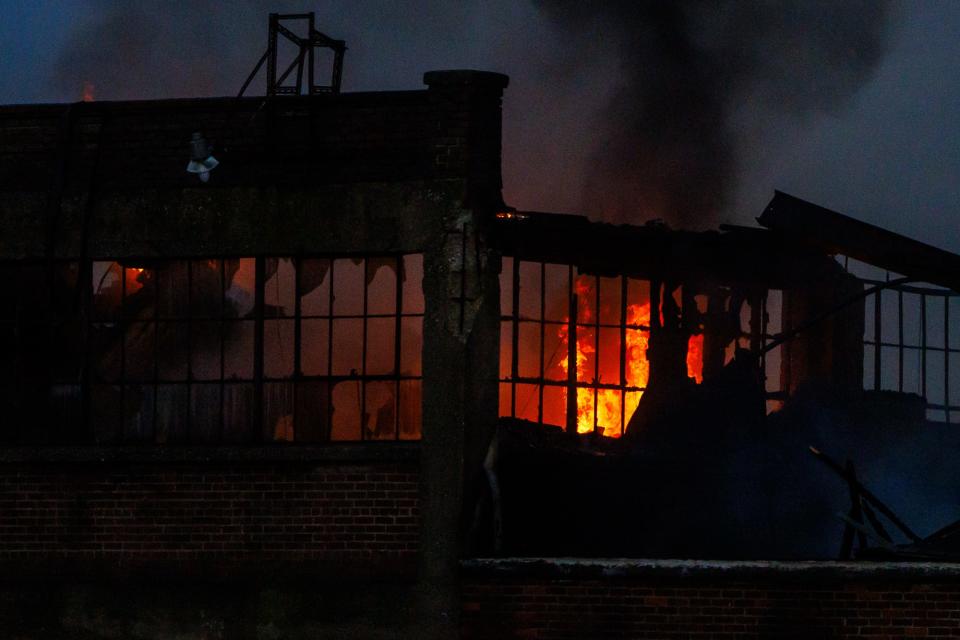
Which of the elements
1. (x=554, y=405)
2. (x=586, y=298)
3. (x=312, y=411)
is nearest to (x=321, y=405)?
(x=312, y=411)

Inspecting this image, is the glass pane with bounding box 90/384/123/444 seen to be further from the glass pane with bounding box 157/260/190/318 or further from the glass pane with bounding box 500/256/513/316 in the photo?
the glass pane with bounding box 500/256/513/316

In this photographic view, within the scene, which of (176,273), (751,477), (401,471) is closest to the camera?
(401,471)

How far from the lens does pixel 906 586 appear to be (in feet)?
37.4

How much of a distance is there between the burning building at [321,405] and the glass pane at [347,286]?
0.02 m

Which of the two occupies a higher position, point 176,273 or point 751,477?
point 176,273

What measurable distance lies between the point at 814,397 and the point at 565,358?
412 centimetres

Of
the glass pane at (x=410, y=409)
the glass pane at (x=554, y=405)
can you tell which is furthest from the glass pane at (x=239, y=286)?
the glass pane at (x=554, y=405)

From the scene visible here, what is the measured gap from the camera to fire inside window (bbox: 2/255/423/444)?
510 inches

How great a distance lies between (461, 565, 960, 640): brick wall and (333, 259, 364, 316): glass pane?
2.83 meters

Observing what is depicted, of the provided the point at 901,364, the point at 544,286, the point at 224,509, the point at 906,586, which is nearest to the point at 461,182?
the point at 544,286

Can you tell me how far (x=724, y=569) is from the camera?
1147cm

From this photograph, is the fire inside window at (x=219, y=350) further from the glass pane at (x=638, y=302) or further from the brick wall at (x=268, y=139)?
the glass pane at (x=638, y=302)

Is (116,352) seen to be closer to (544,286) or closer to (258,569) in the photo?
(258,569)

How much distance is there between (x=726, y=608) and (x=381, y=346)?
378 cm
